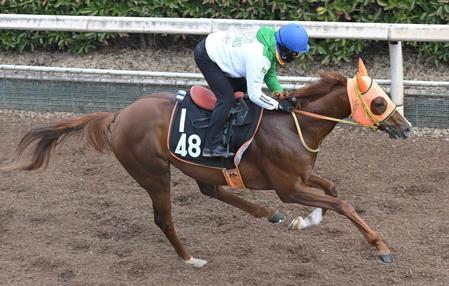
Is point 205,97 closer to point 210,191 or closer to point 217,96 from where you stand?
point 217,96

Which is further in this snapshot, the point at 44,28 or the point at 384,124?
the point at 44,28

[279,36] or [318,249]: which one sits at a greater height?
[279,36]

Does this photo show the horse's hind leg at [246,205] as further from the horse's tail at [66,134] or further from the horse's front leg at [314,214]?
the horse's tail at [66,134]

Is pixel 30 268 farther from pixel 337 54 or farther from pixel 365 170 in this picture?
pixel 337 54

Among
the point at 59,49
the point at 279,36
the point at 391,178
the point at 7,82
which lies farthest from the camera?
the point at 59,49

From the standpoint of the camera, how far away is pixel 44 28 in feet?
27.6

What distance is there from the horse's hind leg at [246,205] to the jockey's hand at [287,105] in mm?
882

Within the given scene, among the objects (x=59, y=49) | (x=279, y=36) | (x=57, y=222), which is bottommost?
(x=57, y=222)

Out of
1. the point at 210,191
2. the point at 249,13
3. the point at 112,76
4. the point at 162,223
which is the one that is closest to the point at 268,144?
the point at 210,191

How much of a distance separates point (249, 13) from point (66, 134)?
345cm

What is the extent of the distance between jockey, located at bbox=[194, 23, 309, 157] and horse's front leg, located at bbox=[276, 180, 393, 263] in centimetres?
56

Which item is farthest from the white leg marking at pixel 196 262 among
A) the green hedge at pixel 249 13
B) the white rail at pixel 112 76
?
the green hedge at pixel 249 13

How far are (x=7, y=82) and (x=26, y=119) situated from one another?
590 millimetres

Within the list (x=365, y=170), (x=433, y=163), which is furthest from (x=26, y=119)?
(x=433, y=163)
